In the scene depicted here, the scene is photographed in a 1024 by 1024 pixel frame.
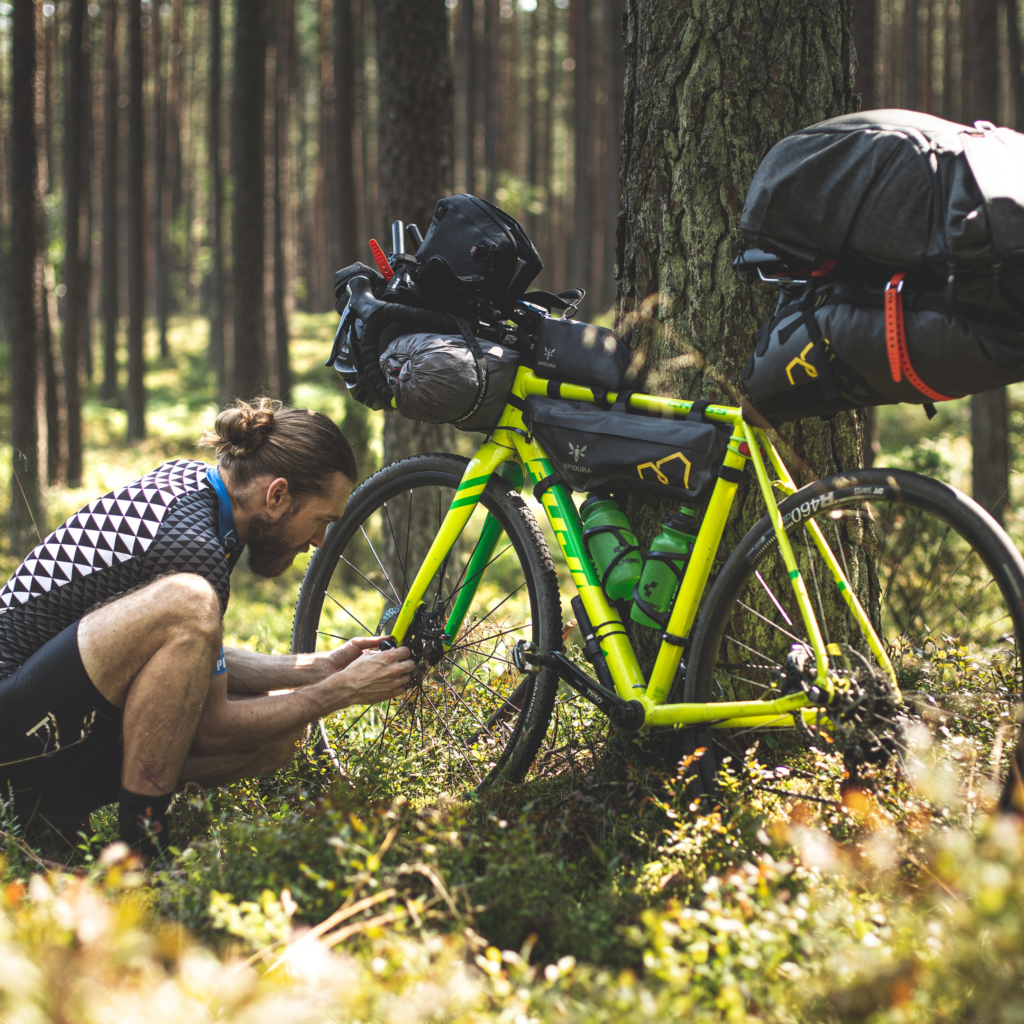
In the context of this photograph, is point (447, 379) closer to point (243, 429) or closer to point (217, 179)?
point (243, 429)

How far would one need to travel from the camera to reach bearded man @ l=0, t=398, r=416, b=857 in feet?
7.86

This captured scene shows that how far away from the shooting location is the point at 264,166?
30.5ft

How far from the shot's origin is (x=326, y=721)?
3260mm

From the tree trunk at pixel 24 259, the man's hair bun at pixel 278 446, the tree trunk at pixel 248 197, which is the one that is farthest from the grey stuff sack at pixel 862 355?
the tree trunk at pixel 24 259

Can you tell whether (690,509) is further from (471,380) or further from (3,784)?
(3,784)

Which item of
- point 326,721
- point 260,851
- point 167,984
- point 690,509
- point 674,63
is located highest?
point 674,63

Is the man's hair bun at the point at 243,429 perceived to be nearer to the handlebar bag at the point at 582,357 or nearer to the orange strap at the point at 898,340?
the handlebar bag at the point at 582,357

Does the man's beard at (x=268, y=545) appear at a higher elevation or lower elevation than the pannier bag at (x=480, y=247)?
lower

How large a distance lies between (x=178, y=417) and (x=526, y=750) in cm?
1770

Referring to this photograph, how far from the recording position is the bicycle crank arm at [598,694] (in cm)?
239

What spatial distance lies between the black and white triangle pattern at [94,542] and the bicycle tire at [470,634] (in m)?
0.71

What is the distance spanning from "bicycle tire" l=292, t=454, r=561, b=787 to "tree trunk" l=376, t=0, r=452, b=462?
2.61m

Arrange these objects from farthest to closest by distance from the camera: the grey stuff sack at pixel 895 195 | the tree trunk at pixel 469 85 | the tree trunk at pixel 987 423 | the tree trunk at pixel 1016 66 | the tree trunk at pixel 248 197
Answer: the tree trunk at pixel 469 85 < the tree trunk at pixel 1016 66 < the tree trunk at pixel 248 197 < the tree trunk at pixel 987 423 < the grey stuff sack at pixel 895 195

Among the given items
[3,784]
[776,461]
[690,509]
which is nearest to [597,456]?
[690,509]
